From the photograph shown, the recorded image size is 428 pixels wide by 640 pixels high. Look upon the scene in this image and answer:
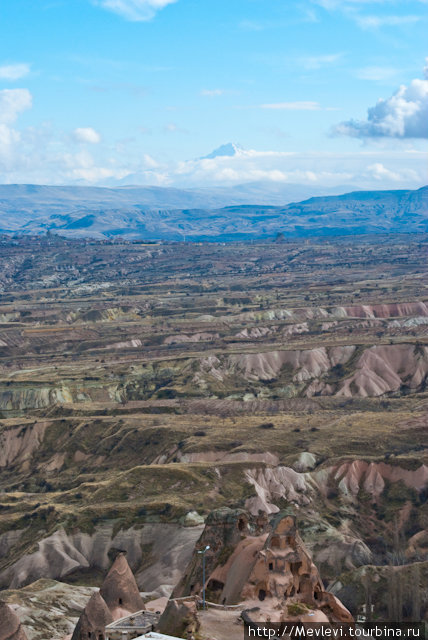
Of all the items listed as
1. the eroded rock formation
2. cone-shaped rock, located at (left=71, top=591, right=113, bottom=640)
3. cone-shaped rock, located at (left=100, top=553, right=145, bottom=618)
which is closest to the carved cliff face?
the eroded rock formation

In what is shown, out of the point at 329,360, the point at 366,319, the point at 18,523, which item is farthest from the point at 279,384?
the point at 18,523

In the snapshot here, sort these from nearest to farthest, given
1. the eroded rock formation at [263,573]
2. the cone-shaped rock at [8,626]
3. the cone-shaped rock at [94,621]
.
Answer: the eroded rock formation at [263,573] → the cone-shaped rock at [8,626] → the cone-shaped rock at [94,621]

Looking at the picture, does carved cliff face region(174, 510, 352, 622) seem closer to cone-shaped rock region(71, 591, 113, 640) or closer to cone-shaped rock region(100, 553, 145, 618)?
cone-shaped rock region(71, 591, 113, 640)

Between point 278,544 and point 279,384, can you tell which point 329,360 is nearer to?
point 279,384

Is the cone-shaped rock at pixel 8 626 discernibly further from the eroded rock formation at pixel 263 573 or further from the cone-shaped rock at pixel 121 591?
the eroded rock formation at pixel 263 573

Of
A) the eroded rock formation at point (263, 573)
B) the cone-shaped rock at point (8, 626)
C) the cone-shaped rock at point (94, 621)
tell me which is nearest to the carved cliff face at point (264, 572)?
the eroded rock formation at point (263, 573)
